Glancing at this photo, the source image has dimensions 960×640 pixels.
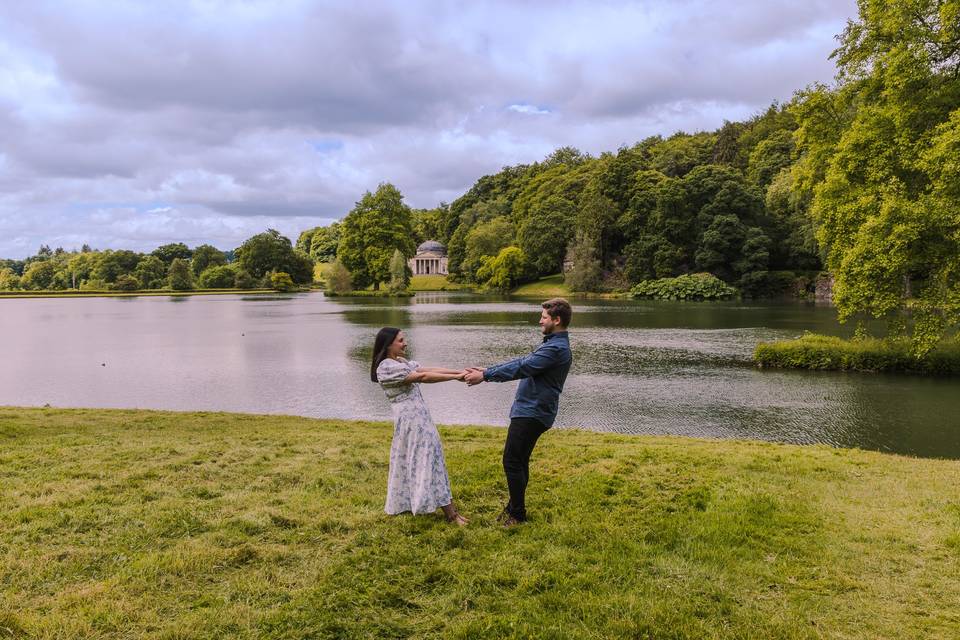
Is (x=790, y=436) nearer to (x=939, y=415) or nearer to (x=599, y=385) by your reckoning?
(x=939, y=415)

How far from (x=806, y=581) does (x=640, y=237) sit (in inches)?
3052

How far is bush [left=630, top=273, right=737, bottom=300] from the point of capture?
2692 inches

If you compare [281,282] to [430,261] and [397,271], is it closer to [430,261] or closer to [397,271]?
[430,261]

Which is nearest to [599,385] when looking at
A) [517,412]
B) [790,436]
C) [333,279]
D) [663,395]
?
[663,395]

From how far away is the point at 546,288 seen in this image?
3524 inches

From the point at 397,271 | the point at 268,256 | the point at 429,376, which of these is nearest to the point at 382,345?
the point at 429,376

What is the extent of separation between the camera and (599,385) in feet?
66.8

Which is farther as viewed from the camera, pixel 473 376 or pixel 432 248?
pixel 432 248

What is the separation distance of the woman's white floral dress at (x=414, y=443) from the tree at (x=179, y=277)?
130m

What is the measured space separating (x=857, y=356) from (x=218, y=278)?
123 meters

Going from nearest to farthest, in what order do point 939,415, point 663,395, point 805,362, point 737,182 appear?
point 939,415 → point 663,395 → point 805,362 → point 737,182

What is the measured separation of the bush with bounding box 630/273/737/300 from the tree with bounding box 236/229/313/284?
79422mm

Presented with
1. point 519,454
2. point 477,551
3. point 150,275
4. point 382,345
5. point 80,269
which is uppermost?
point 80,269

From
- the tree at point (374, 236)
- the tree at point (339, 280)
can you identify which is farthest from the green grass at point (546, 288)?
the tree at point (339, 280)
